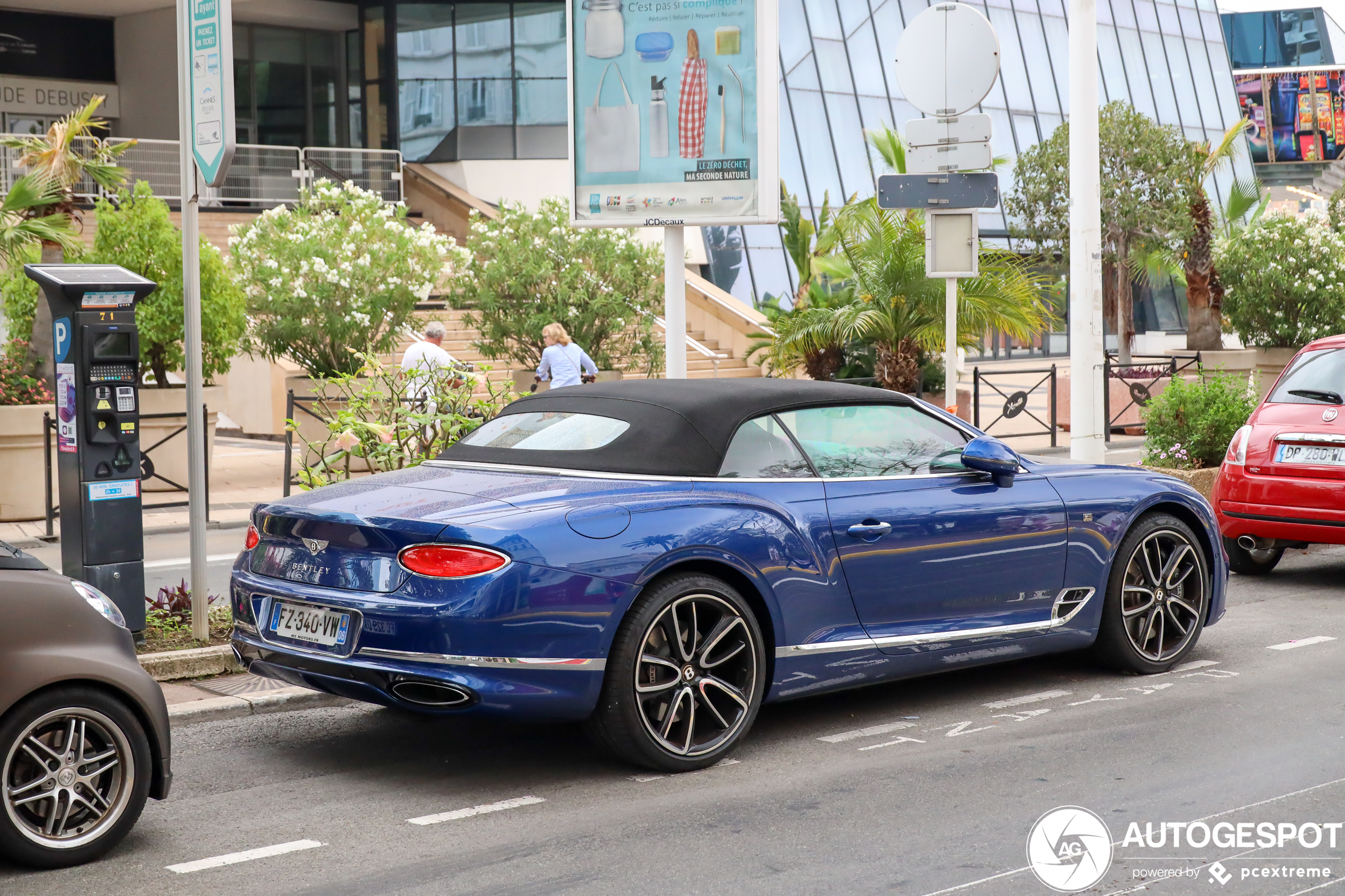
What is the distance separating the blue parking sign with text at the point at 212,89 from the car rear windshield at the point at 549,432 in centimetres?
176

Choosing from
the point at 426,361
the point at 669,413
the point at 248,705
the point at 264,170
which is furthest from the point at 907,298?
the point at 264,170

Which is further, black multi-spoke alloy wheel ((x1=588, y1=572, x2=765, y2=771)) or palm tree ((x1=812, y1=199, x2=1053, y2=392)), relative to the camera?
palm tree ((x1=812, y1=199, x2=1053, y2=392))

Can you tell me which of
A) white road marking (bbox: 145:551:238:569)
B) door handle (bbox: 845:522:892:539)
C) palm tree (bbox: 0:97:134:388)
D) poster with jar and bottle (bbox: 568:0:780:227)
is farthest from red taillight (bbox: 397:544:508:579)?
palm tree (bbox: 0:97:134:388)

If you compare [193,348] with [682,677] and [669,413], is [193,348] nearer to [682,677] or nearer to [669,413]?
[669,413]

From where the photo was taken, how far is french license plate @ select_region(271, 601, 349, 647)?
5141 mm

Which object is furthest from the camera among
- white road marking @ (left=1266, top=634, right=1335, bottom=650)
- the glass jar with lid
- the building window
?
the building window

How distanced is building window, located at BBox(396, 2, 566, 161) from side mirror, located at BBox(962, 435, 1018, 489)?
1044 inches

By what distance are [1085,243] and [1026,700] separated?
5856 millimetres

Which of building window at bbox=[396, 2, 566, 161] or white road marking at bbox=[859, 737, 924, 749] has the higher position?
building window at bbox=[396, 2, 566, 161]

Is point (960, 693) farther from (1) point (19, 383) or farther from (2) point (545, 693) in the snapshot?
(1) point (19, 383)

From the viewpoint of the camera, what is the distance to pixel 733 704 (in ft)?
18.2

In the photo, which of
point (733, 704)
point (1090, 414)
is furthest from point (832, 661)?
point (1090, 414)

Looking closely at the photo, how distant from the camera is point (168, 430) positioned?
1382 centimetres

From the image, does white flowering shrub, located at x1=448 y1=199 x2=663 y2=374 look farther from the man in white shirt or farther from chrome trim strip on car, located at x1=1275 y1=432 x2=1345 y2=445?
chrome trim strip on car, located at x1=1275 y1=432 x2=1345 y2=445
